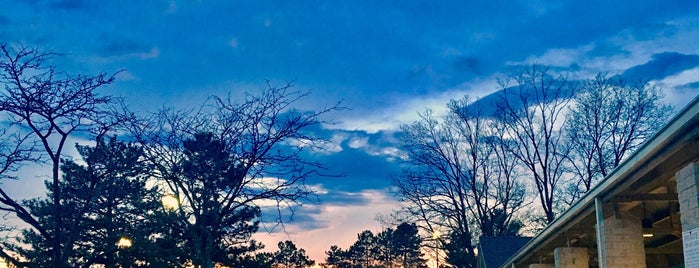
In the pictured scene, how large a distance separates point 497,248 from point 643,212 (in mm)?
21802

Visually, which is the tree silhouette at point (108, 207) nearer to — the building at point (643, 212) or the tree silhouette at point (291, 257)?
the building at point (643, 212)

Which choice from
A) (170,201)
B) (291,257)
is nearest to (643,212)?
(170,201)

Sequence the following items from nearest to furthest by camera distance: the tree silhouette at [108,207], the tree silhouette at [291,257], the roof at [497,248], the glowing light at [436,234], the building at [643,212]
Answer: the building at [643,212] < the tree silhouette at [108,207] < the roof at [497,248] < the glowing light at [436,234] < the tree silhouette at [291,257]

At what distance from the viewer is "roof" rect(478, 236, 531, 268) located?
3181cm

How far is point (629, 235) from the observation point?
11.1m

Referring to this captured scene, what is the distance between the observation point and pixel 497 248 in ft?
108

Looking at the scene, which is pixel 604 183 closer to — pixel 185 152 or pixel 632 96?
pixel 185 152

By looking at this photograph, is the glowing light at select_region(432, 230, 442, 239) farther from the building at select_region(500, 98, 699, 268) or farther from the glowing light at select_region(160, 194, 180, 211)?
the glowing light at select_region(160, 194, 180, 211)

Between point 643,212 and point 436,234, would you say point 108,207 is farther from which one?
point 436,234

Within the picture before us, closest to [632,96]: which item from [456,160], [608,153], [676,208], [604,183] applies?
[608,153]

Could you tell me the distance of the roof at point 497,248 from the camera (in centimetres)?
3181

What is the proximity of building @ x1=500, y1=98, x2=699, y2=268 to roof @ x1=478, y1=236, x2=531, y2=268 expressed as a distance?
44.7 feet

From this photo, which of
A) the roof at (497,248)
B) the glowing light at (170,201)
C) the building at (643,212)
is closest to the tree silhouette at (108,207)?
the glowing light at (170,201)

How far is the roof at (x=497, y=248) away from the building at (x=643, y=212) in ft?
44.7
